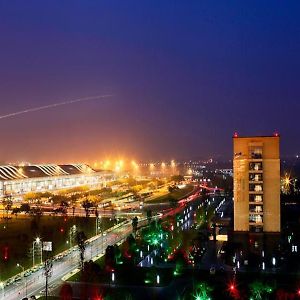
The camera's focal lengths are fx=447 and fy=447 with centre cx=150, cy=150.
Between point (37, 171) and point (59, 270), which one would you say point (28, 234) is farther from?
point (37, 171)

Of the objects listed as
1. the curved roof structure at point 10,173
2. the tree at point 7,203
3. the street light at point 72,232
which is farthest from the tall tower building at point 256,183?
the curved roof structure at point 10,173

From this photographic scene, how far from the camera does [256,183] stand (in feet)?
42.3

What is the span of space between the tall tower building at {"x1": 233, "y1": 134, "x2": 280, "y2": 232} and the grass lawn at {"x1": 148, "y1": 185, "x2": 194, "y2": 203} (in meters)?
9.46

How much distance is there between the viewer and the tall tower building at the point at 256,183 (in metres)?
12.8

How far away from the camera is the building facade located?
24.7 meters

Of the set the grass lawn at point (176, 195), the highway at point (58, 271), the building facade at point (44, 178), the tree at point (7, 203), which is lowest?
the highway at point (58, 271)

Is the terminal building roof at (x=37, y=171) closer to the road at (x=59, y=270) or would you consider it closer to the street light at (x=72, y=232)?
the street light at (x=72, y=232)

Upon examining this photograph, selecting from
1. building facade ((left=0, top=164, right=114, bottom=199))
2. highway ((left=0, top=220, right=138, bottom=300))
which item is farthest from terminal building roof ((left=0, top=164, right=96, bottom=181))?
highway ((left=0, top=220, right=138, bottom=300))

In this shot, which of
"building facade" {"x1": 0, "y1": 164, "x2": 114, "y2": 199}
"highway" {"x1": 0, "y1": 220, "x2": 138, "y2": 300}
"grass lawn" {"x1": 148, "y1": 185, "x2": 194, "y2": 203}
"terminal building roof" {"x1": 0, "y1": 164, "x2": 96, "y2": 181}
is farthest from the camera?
"terminal building roof" {"x1": 0, "y1": 164, "x2": 96, "y2": 181}

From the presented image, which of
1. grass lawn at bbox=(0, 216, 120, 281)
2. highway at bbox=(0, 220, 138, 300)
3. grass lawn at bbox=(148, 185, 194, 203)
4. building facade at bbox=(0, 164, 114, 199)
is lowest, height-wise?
highway at bbox=(0, 220, 138, 300)

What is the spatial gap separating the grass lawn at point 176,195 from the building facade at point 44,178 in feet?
23.9

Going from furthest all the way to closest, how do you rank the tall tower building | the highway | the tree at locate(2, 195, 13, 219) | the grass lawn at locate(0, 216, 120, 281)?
the tree at locate(2, 195, 13, 219) < the tall tower building < the grass lawn at locate(0, 216, 120, 281) < the highway

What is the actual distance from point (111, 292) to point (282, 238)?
21.2ft

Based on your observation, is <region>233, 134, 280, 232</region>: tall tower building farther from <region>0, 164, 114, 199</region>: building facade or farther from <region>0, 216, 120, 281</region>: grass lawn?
<region>0, 164, 114, 199</region>: building facade
